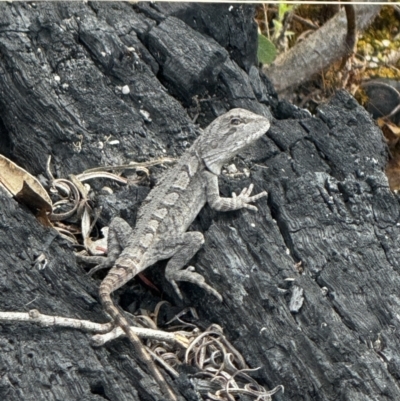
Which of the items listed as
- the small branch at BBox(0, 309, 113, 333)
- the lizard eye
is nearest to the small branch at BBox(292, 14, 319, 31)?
the lizard eye

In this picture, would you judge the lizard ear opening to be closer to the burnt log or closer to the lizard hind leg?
the burnt log

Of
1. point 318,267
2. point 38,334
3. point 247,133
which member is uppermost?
point 247,133

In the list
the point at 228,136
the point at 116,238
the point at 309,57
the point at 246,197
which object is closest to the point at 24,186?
the point at 116,238

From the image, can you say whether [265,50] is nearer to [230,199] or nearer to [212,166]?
[212,166]

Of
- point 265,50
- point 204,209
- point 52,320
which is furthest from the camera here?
point 265,50

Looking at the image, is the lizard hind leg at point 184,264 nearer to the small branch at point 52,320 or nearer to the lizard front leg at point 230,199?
the lizard front leg at point 230,199

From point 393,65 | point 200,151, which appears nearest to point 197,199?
point 200,151

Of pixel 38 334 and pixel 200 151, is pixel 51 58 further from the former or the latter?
pixel 38 334

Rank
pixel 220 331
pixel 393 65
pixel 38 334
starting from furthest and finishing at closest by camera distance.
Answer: pixel 393 65 → pixel 220 331 → pixel 38 334
